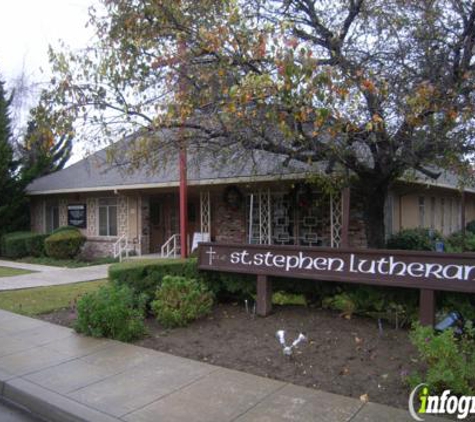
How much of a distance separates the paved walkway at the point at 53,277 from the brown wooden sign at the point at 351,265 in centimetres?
587

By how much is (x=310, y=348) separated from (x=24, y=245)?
1569cm

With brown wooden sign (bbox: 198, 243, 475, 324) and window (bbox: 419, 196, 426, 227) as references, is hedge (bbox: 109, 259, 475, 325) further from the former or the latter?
window (bbox: 419, 196, 426, 227)

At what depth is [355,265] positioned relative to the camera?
235 inches

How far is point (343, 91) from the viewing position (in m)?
5.55

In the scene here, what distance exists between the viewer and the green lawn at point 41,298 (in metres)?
8.35

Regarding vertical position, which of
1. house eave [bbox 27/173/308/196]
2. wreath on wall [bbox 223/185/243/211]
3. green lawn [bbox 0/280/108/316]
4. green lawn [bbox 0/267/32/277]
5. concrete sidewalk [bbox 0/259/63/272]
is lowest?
concrete sidewalk [bbox 0/259/63/272]

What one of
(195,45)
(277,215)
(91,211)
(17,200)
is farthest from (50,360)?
(17,200)

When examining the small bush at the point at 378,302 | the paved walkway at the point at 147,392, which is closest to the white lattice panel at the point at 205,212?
the small bush at the point at 378,302

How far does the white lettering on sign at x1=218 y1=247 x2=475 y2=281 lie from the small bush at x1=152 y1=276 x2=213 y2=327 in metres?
0.64

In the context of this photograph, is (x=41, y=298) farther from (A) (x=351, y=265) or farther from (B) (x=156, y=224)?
(B) (x=156, y=224)

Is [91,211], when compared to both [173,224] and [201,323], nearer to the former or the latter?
[173,224]

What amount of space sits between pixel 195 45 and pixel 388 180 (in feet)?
13.7

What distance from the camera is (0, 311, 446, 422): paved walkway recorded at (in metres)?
3.97

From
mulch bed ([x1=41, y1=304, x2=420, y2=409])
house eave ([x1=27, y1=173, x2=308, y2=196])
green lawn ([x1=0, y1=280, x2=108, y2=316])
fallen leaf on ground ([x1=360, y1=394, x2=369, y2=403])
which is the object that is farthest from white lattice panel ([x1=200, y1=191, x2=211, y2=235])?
fallen leaf on ground ([x1=360, y1=394, x2=369, y2=403])
